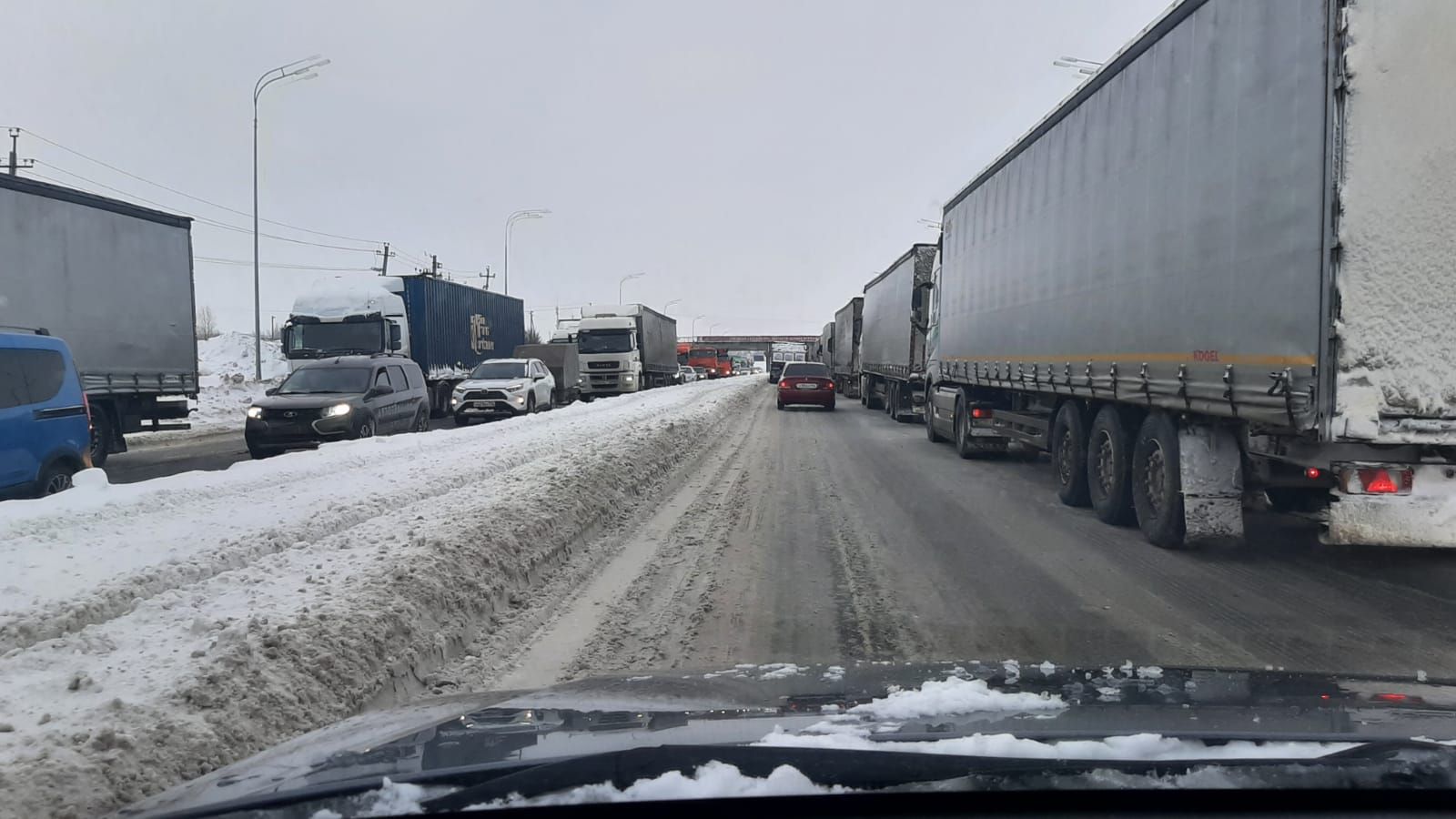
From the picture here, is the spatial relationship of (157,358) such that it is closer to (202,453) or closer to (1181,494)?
(202,453)

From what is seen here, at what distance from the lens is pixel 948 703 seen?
3.10m

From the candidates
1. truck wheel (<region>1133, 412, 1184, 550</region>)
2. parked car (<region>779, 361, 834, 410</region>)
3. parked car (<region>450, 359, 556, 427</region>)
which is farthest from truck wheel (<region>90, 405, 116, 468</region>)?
parked car (<region>779, 361, 834, 410</region>)

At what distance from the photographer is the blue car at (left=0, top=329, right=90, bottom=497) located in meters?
8.81

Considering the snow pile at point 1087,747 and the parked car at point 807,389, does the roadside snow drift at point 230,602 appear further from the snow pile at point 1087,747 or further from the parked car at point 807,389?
the parked car at point 807,389

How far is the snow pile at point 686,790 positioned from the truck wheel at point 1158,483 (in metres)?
6.72

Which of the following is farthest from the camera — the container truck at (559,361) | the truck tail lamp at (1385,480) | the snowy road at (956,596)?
the container truck at (559,361)

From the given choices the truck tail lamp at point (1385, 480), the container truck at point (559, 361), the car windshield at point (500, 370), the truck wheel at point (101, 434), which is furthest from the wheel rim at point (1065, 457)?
the container truck at point (559, 361)

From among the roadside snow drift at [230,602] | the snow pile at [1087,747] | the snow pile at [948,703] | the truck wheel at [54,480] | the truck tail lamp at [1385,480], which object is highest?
the truck tail lamp at [1385,480]

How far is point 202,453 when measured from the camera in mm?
17719

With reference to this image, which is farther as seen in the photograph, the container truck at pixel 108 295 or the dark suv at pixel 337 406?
the dark suv at pixel 337 406

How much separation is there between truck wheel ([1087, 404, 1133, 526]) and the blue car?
10.2 metres

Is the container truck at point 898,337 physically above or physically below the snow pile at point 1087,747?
above

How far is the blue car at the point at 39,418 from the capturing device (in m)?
8.81

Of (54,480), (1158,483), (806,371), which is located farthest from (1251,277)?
(806,371)
